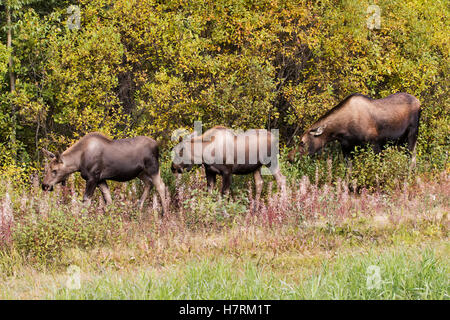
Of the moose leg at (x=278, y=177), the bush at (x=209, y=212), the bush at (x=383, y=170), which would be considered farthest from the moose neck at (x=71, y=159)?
the bush at (x=383, y=170)

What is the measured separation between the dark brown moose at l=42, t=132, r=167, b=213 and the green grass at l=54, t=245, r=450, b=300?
11.4ft

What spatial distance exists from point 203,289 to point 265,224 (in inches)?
121

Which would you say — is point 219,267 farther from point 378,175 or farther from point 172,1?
point 172,1

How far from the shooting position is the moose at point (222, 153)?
944 cm

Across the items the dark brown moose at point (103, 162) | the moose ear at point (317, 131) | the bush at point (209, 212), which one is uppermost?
the moose ear at point (317, 131)

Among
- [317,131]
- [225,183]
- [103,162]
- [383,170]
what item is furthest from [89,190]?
[383,170]

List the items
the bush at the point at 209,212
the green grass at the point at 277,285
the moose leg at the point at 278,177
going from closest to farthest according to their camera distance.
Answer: the green grass at the point at 277,285
the bush at the point at 209,212
the moose leg at the point at 278,177

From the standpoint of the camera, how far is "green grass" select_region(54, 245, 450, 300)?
5012 mm

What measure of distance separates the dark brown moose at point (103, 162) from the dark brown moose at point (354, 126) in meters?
3.55

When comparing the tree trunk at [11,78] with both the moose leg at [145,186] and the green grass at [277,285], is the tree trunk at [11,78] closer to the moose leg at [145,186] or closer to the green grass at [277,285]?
the moose leg at [145,186]

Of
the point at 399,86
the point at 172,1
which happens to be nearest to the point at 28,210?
the point at 172,1

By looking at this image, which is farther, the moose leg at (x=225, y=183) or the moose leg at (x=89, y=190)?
the moose leg at (x=225, y=183)

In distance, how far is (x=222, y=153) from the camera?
31.1 ft

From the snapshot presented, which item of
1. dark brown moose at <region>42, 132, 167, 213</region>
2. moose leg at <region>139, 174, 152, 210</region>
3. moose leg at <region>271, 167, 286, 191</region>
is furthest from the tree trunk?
moose leg at <region>271, 167, 286, 191</region>
